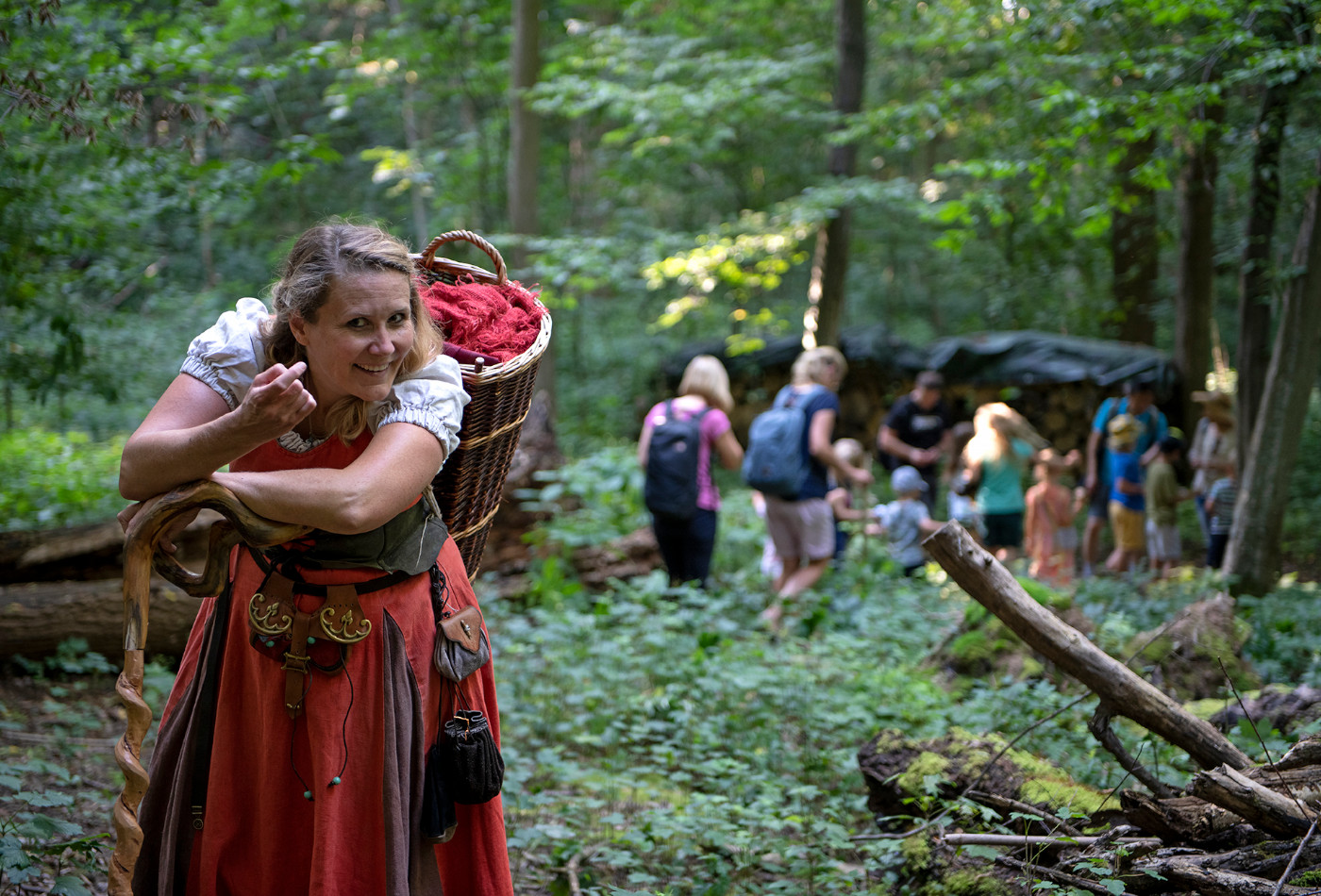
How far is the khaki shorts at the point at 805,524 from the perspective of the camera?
6.50 metres

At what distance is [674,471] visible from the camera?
589cm

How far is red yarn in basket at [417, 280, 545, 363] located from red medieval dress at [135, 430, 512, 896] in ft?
1.69

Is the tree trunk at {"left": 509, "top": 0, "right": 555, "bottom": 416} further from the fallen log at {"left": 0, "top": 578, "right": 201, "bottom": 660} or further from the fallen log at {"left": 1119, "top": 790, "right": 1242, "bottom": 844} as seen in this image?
the fallen log at {"left": 1119, "top": 790, "right": 1242, "bottom": 844}

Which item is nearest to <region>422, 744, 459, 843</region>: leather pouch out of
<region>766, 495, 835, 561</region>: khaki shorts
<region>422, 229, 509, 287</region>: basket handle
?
<region>422, 229, 509, 287</region>: basket handle

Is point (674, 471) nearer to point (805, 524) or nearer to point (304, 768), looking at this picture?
point (805, 524)

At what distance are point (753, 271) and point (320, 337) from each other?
9.60 metres

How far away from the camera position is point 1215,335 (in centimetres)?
1580

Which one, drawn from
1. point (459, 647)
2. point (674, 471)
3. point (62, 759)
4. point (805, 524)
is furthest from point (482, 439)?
point (805, 524)

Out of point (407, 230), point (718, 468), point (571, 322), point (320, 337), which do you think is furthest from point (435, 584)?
point (407, 230)

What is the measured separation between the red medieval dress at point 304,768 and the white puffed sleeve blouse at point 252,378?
97mm

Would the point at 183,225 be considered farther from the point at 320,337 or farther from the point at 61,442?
the point at 320,337

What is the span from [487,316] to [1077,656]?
2063 millimetres

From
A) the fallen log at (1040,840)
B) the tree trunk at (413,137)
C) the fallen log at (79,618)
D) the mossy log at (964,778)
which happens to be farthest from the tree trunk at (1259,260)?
the tree trunk at (413,137)

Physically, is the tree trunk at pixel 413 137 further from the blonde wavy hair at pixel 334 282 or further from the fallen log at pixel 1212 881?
the fallen log at pixel 1212 881
